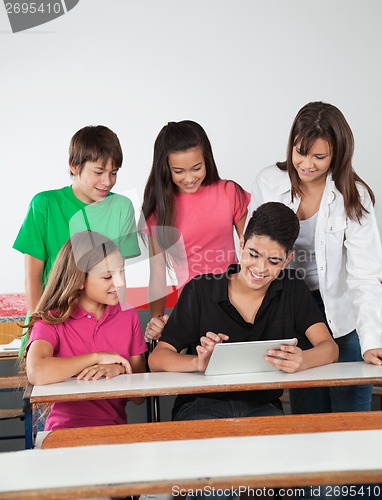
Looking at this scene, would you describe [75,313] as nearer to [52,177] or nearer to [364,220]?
[364,220]

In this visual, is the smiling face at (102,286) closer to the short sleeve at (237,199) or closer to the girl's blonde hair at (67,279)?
the girl's blonde hair at (67,279)

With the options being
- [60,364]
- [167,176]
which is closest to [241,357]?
[60,364]

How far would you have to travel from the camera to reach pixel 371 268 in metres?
2.38

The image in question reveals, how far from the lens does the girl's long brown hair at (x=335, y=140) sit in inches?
91.1

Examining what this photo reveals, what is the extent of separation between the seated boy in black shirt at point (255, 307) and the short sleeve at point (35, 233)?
553 millimetres

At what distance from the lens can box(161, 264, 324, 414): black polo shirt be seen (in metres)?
2.33

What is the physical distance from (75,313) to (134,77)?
2.48 meters

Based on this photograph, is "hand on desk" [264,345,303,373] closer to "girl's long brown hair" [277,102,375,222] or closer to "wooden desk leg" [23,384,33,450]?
"girl's long brown hair" [277,102,375,222]

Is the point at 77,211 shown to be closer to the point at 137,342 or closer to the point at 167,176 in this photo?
the point at 167,176

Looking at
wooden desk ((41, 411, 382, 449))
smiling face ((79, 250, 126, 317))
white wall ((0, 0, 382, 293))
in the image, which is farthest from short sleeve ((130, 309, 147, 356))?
white wall ((0, 0, 382, 293))

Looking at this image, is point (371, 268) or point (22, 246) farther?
point (22, 246)

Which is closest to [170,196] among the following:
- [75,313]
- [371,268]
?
[75,313]

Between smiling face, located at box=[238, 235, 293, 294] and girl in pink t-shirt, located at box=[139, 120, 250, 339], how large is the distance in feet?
1.03

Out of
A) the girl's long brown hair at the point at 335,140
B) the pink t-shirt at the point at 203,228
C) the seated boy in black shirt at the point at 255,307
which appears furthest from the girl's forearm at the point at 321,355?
the pink t-shirt at the point at 203,228
